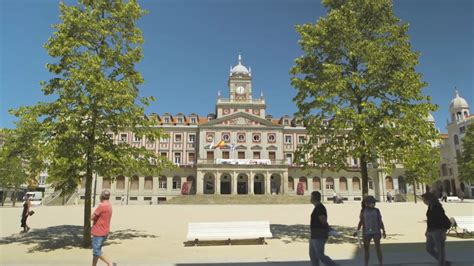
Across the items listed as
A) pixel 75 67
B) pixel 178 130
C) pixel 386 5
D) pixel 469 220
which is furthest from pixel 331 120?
pixel 178 130

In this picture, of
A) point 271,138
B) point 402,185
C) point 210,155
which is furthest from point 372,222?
point 402,185

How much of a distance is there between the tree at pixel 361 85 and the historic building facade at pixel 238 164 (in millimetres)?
42741

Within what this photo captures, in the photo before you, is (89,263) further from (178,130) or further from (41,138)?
(178,130)

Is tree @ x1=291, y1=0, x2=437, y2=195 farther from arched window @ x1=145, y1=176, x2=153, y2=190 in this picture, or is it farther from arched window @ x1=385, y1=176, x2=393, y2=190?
arched window @ x1=385, y1=176, x2=393, y2=190

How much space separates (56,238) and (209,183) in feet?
151

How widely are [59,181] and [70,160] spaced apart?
1405 millimetres

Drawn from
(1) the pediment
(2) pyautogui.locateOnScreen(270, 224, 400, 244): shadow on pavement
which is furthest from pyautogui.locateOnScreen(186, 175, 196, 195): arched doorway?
(2) pyautogui.locateOnScreen(270, 224, 400, 244): shadow on pavement

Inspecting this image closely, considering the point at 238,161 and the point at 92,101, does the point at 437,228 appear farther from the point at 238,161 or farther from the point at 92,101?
the point at 238,161

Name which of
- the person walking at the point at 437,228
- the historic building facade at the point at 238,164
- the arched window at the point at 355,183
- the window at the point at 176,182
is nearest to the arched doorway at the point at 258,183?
the historic building facade at the point at 238,164

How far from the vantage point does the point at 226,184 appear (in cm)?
6000

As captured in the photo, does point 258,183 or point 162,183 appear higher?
point 162,183

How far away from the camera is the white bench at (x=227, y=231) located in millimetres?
11953

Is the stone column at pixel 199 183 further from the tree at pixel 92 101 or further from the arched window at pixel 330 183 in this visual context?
the tree at pixel 92 101

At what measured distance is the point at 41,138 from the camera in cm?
1159
